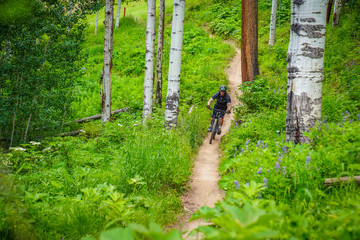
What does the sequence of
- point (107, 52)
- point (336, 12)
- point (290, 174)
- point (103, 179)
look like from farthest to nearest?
point (336, 12)
point (107, 52)
point (103, 179)
point (290, 174)

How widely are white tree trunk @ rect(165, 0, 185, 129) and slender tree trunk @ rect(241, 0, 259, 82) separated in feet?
11.6

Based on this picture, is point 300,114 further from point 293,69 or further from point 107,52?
point 107,52

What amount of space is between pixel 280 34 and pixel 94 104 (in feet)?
47.3

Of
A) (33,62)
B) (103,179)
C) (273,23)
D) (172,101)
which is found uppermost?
(273,23)

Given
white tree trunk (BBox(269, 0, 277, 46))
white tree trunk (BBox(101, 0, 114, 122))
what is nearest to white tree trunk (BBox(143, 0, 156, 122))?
white tree trunk (BBox(101, 0, 114, 122))

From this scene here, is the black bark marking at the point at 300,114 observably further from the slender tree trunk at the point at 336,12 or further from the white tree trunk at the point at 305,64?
the slender tree trunk at the point at 336,12

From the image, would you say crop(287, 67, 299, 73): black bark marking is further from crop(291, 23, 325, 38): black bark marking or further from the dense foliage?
the dense foliage

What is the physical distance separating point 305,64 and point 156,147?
3553 mm

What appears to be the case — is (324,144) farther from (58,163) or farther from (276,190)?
(58,163)

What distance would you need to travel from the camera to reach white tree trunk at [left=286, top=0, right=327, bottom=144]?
3961 mm

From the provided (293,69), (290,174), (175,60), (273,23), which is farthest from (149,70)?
(273,23)

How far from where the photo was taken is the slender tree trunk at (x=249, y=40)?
32.6 ft

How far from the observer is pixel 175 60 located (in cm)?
772

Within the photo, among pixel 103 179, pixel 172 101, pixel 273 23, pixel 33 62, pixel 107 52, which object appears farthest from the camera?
pixel 273 23
